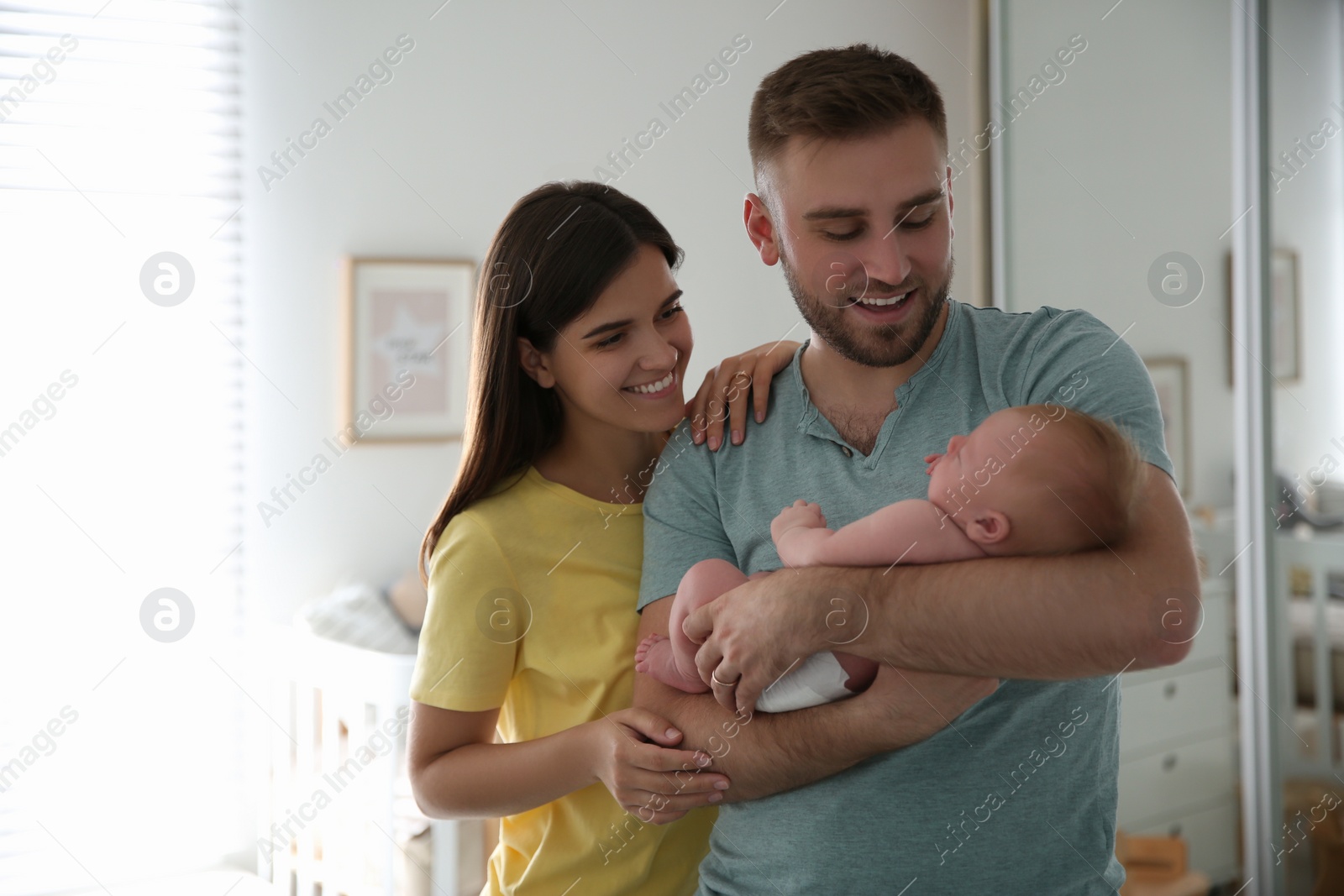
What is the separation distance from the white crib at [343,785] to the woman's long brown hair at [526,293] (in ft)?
2.82

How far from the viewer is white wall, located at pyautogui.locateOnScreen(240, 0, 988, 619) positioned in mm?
2854

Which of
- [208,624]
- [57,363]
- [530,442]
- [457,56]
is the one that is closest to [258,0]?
[457,56]

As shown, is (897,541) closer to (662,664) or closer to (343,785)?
(662,664)

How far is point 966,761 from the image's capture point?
3.48 feet

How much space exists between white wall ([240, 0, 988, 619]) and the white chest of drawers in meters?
1.56

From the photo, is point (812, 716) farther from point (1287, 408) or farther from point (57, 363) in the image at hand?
point (57, 363)

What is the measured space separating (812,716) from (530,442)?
570 millimetres

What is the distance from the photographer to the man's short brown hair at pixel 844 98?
1163mm

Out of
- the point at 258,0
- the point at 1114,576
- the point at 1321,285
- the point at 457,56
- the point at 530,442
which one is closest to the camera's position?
the point at 1114,576

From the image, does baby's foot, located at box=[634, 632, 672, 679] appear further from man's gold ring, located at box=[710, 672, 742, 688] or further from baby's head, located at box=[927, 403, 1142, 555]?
baby's head, located at box=[927, 403, 1142, 555]

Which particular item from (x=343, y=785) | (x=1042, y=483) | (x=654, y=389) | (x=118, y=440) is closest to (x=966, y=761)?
(x=1042, y=483)

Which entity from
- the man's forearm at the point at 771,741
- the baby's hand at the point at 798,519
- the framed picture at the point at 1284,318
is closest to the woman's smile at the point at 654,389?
the baby's hand at the point at 798,519

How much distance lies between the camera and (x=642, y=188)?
129 inches

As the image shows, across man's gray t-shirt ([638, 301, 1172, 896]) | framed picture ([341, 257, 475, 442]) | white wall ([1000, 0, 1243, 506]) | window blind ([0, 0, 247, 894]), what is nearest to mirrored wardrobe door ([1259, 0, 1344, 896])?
white wall ([1000, 0, 1243, 506])
